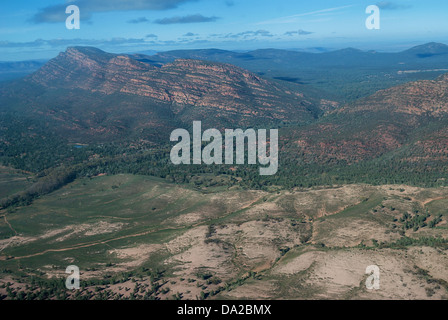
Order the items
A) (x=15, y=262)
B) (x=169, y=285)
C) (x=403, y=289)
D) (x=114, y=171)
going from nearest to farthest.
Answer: (x=403, y=289), (x=169, y=285), (x=15, y=262), (x=114, y=171)

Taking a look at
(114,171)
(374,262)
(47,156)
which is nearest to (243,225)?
(374,262)

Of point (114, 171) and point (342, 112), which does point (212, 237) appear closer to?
point (114, 171)

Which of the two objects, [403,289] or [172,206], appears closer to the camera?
[403,289]

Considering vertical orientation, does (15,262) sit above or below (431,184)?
below

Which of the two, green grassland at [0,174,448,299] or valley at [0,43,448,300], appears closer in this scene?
green grassland at [0,174,448,299]

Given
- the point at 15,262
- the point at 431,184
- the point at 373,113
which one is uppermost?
the point at 373,113

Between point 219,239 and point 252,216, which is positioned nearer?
point 219,239

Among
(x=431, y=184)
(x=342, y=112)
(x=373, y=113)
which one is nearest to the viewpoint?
(x=431, y=184)

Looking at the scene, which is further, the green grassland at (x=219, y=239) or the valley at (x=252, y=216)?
the valley at (x=252, y=216)

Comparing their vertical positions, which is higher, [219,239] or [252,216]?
[252,216]
